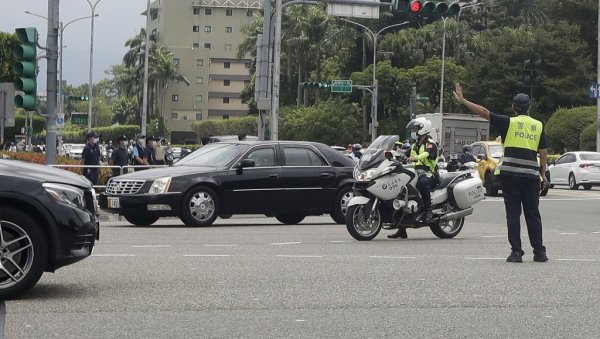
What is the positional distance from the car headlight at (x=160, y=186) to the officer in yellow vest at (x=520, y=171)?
778 cm

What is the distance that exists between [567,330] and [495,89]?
7534cm

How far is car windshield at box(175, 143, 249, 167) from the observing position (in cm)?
2147

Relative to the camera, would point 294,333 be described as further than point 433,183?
No

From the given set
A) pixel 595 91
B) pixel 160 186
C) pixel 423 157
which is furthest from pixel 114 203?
pixel 595 91

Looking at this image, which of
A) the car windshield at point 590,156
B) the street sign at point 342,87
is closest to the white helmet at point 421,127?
the car windshield at point 590,156

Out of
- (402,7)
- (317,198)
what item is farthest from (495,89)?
(317,198)

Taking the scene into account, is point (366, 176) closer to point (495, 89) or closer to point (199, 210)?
point (199, 210)

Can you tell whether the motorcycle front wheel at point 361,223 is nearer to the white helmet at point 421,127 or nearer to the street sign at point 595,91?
the white helmet at point 421,127

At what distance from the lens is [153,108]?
14488 centimetres

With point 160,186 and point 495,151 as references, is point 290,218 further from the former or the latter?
point 495,151

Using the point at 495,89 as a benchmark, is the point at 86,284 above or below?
below

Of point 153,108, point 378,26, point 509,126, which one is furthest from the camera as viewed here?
point 153,108

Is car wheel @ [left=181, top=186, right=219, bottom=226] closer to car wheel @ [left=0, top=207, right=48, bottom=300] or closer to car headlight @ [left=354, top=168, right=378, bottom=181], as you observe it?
car headlight @ [left=354, top=168, right=378, bottom=181]

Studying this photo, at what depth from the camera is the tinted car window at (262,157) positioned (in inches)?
854
